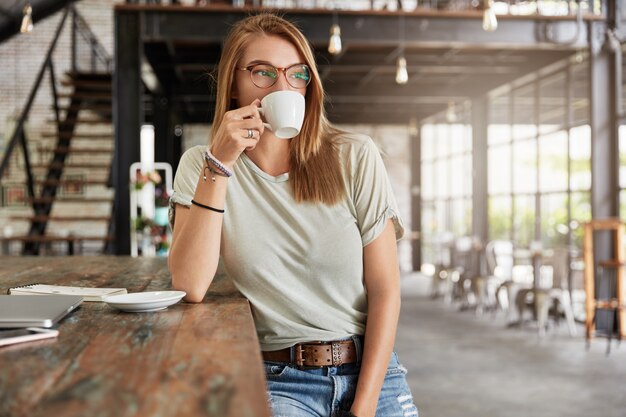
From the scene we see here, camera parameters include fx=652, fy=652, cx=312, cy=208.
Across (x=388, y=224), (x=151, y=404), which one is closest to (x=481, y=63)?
(x=388, y=224)

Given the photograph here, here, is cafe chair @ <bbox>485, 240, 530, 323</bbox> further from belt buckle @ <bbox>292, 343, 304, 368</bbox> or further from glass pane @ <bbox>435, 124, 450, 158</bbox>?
belt buckle @ <bbox>292, 343, 304, 368</bbox>

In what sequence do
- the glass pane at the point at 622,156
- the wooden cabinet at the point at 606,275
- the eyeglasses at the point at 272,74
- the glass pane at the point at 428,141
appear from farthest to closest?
the glass pane at the point at 428,141
the glass pane at the point at 622,156
the wooden cabinet at the point at 606,275
the eyeglasses at the point at 272,74

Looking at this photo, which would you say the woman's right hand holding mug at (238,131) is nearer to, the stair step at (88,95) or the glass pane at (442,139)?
the stair step at (88,95)

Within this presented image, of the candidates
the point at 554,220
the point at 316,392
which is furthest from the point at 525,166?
the point at 316,392

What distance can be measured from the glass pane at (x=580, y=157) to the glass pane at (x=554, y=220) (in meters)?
0.33

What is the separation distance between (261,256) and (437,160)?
12.2m

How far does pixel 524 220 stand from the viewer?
8.79 metres

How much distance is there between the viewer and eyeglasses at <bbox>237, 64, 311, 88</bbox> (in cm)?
132

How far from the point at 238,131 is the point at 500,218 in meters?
8.97

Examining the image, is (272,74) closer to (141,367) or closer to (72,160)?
(141,367)

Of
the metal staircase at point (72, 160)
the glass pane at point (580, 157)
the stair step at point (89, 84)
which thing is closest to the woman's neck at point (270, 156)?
the metal staircase at point (72, 160)

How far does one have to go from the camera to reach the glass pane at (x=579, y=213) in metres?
7.34

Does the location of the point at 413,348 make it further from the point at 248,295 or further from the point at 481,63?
the point at 248,295

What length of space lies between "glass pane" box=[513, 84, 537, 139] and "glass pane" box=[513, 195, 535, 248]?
868 millimetres
